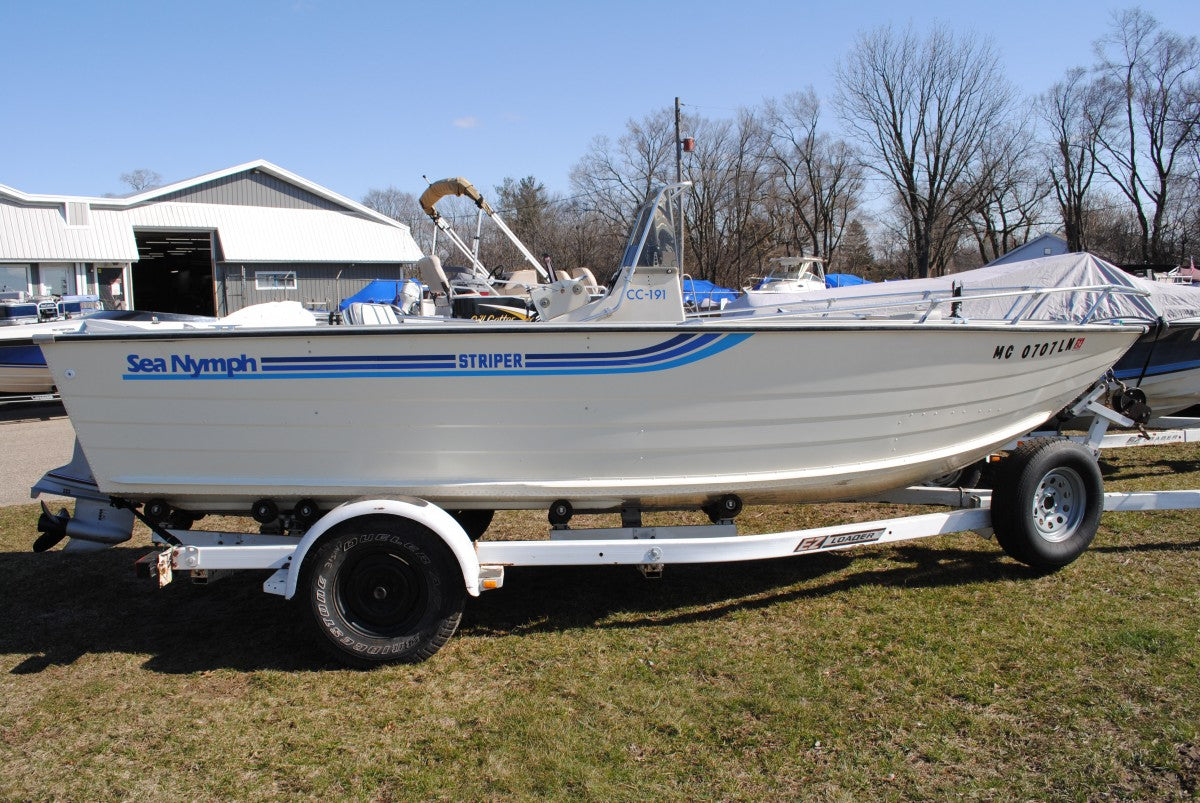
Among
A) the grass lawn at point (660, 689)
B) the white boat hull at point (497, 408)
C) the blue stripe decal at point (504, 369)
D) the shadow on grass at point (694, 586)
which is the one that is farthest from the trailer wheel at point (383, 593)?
the blue stripe decal at point (504, 369)

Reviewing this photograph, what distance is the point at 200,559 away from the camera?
394cm

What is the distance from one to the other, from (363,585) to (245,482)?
0.77m

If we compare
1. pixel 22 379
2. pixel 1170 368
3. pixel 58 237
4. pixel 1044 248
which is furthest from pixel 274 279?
pixel 1170 368

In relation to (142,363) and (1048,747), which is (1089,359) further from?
(142,363)

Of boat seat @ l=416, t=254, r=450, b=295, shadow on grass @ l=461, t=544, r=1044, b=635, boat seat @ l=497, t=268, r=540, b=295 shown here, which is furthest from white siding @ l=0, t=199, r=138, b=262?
shadow on grass @ l=461, t=544, r=1044, b=635

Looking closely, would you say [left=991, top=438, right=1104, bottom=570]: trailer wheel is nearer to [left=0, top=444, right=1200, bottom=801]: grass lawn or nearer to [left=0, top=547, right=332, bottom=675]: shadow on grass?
[left=0, top=444, right=1200, bottom=801]: grass lawn

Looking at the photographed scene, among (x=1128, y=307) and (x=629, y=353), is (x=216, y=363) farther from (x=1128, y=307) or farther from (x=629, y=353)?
(x=1128, y=307)

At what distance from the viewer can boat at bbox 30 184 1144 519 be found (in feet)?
12.3

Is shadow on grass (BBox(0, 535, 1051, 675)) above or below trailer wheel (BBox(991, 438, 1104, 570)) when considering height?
below

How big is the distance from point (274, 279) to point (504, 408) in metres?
26.5

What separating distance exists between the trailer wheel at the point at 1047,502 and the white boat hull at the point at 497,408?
0.80m

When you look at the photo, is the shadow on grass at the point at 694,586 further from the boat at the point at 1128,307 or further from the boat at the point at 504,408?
the boat at the point at 1128,307

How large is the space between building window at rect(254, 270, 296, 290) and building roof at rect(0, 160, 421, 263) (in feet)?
2.27

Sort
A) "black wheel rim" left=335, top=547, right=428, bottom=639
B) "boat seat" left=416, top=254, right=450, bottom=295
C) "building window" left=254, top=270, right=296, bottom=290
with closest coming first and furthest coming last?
"black wheel rim" left=335, top=547, right=428, bottom=639, "boat seat" left=416, top=254, right=450, bottom=295, "building window" left=254, top=270, right=296, bottom=290
